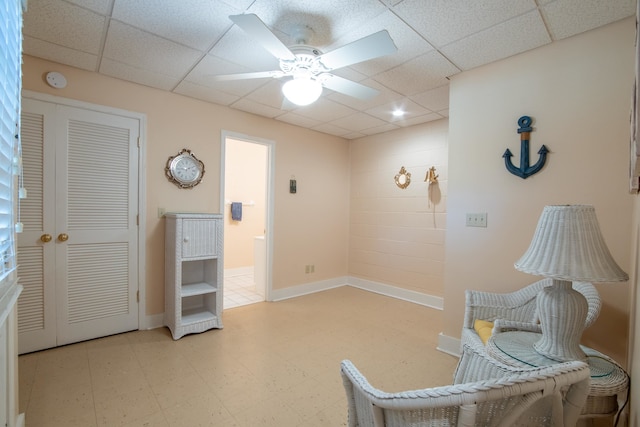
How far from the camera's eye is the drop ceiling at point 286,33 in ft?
5.77

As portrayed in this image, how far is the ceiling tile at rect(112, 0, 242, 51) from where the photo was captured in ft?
5.77

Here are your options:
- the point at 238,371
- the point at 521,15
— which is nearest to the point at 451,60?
the point at 521,15

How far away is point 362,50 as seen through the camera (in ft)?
5.47

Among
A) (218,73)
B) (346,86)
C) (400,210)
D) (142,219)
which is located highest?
(218,73)

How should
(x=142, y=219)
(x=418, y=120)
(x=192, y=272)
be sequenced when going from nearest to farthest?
(x=142, y=219)
(x=192, y=272)
(x=418, y=120)

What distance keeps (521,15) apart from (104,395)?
3648 millimetres

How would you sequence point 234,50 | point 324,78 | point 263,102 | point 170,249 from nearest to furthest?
point 324,78 < point 234,50 < point 170,249 < point 263,102

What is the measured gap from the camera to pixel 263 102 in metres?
3.33

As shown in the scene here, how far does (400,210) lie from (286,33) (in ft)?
9.71

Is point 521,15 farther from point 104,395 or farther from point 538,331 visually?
point 104,395

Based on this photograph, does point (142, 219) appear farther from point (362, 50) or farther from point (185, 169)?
point (362, 50)

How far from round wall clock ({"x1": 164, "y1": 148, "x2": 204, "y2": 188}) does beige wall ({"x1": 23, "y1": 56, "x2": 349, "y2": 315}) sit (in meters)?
0.06

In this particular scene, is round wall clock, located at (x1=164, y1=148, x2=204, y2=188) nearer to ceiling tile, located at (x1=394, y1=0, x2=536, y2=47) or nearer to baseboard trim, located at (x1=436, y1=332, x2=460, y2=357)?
ceiling tile, located at (x1=394, y1=0, x2=536, y2=47)

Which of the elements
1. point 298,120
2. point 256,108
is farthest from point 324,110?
point 256,108
